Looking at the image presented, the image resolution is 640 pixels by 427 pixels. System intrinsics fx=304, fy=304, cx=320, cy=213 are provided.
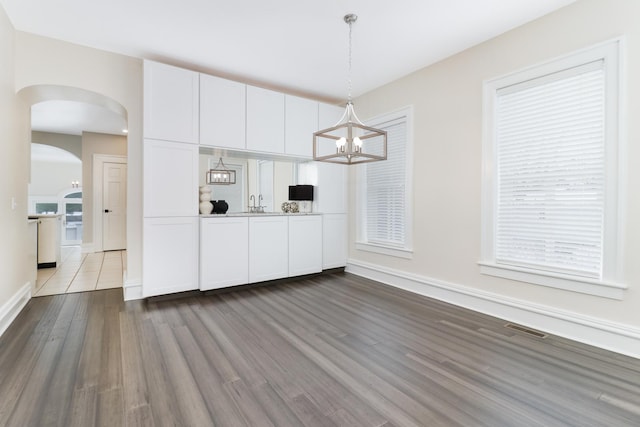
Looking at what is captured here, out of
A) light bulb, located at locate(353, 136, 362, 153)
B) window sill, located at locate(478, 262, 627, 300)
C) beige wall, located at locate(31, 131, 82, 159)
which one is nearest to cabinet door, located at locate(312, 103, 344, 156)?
light bulb, located at locate(353, 136, 362, 153)

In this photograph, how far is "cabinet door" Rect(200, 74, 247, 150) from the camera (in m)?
3.94

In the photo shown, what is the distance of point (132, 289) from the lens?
370 cm

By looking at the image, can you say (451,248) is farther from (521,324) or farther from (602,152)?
(602,152)

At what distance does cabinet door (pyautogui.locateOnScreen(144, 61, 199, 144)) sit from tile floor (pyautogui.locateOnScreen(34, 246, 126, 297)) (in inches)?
92.9

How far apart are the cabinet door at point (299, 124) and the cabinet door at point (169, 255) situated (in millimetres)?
1835

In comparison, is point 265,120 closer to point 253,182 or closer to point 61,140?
point 253,182

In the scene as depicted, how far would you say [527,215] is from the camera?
3041 millimetres

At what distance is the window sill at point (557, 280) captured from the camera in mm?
2471

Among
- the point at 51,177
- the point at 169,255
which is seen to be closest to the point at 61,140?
the point at 51,177

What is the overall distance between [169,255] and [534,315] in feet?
13.1

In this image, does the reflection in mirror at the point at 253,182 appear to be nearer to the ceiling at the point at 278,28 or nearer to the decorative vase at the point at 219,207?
the decorative vase at the point at 219,207

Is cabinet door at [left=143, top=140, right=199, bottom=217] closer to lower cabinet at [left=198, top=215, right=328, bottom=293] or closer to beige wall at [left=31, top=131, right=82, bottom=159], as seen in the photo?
lower cabinet at [left=198, top=215, right=328, bottom=293]

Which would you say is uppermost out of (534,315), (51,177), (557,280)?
(51,177)

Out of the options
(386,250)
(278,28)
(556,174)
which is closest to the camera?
(556,174)
